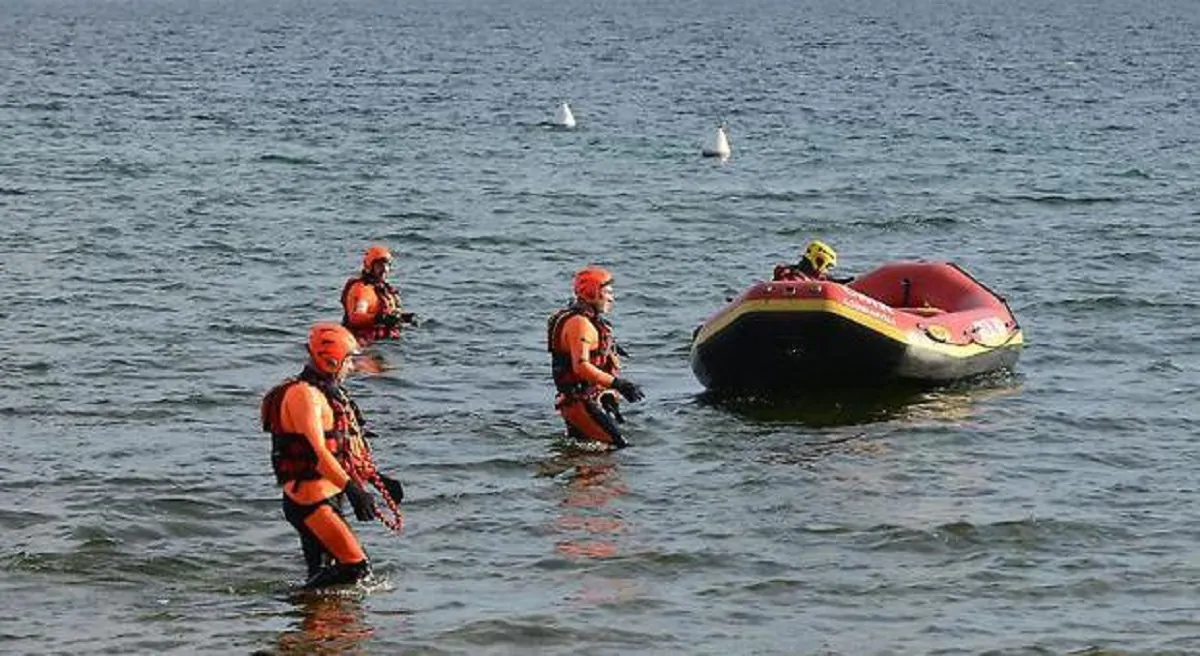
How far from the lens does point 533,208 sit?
33.5 m

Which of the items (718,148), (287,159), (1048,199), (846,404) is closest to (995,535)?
(846,404)

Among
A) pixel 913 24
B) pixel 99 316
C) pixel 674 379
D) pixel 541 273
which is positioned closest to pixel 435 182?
pixel 541 273

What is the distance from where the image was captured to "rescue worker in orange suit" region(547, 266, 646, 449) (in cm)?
1652

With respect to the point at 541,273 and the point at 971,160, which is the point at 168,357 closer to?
the point at 541,273

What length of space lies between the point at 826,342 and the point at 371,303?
513cm

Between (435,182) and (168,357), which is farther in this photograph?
(435,182)

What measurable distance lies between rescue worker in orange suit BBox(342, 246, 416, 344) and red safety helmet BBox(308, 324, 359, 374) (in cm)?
861

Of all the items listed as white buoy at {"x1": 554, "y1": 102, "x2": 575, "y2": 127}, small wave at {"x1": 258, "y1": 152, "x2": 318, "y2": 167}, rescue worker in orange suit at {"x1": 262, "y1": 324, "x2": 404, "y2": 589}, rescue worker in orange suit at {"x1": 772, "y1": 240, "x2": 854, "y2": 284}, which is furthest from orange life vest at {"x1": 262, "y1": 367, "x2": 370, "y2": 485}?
white buoy at {"x1": 554, "y1": 102, "x2": 575, "y2": 127}

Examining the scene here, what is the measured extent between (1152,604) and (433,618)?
4.44 m

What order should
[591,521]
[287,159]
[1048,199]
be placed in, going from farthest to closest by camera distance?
1. [287,159]
2. [1048,199]
3. [591,521]

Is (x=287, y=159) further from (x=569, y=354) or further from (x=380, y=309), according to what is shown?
(x=569, y=354)

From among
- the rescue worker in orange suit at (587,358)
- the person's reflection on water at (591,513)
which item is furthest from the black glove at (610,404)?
the person's reflection on water at (591,513)

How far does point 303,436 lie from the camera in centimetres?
1255

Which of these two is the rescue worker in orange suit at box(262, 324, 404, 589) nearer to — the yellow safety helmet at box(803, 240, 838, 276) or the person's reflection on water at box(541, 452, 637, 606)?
the person's reflection on water at box(541, 452, 637, 606)
